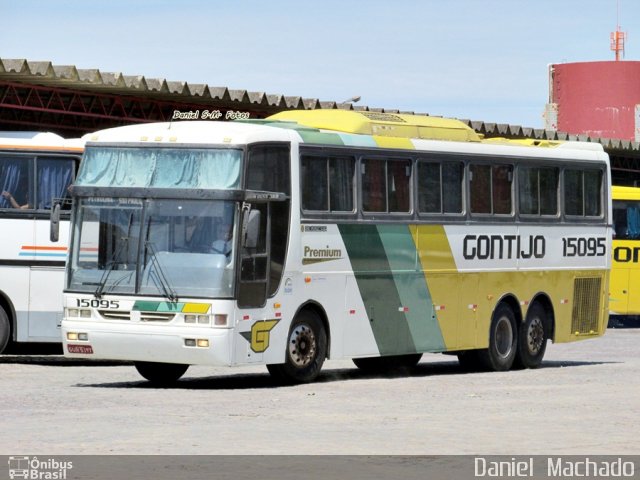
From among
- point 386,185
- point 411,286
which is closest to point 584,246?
point 411,286

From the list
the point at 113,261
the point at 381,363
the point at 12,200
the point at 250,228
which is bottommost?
the point at 381,363

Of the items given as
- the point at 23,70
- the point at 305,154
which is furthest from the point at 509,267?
the point at 23,70

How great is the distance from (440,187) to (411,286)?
1.55m

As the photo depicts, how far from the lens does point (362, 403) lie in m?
17.3

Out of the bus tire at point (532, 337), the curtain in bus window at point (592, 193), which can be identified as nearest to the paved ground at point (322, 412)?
the bus tire at point (532, 337)

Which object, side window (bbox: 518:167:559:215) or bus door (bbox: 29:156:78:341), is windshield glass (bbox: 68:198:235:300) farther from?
side window (bbox: 518:167:559:215)

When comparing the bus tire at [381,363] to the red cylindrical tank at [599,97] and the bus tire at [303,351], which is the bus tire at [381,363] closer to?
the bus tire at [303,351]

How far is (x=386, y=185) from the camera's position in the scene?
21.7 m

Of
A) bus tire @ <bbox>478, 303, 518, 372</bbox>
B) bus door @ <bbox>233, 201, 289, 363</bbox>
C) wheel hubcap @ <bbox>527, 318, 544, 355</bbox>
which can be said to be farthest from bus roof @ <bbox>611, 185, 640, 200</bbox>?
bus door @ <bbox>233, 201, 289, 363</bbox>

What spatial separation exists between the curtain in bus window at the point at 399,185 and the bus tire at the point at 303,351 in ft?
7.31

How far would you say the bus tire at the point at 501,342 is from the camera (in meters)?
23.9

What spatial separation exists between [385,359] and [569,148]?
15.5ft

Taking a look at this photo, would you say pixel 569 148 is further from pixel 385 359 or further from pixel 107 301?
pixel 107 301

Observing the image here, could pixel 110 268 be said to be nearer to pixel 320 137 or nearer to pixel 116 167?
pixel 116 167
